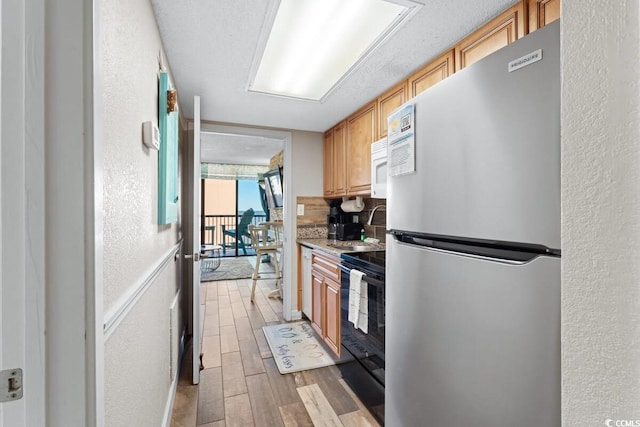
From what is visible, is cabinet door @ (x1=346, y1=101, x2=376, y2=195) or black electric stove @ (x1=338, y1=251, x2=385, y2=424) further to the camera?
cabinet door @ (x1=346, y1=101, x2=376, y2=195)

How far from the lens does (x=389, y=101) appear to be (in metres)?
2.19

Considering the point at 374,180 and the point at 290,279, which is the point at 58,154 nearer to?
the point at 374,180

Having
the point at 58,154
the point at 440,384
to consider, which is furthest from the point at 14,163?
the point at 440,384

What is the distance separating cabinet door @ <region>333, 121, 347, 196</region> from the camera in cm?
297

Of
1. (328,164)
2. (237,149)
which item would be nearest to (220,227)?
(237,149)

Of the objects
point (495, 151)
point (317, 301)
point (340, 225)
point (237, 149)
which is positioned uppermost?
point (237, 149)

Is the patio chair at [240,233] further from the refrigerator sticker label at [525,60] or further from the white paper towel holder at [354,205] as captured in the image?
the refrigerator sticker label at [525,60]

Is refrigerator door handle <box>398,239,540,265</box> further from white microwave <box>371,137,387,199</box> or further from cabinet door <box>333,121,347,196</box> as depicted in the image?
cabinet door <box>333,121,347,196</box>

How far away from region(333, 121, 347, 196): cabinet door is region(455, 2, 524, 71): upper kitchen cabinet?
150 cm

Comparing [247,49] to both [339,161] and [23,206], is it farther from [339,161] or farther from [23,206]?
[339,161]

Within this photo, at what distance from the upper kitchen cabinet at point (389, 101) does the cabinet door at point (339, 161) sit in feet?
2.24

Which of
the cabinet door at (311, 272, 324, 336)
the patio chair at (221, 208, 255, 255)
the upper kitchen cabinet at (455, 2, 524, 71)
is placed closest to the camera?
the upper kitchen cabinet at (455, 2, 524, 71)

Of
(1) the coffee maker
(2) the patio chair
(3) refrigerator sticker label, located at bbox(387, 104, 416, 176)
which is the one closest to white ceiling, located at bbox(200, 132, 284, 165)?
(1) the coffee maker

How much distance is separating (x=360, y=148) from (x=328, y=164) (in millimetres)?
741
